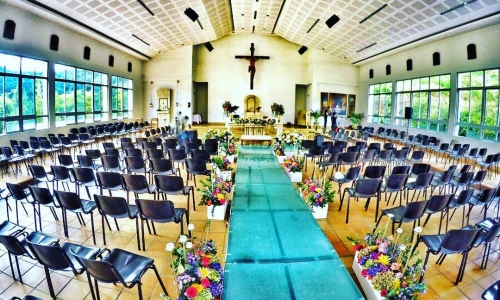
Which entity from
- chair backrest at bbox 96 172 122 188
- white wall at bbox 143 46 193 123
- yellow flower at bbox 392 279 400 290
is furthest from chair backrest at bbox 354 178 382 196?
white wall at bbox 143 46 193 123

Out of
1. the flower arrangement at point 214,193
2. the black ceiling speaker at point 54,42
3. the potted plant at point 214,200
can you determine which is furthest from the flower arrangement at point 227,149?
the black ceiling speaker at point 54,42

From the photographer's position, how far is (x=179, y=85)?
18.4 meters

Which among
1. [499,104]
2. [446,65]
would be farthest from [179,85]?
[499,104]

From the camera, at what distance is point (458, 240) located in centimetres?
310

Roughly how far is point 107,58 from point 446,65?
1443 centimetres

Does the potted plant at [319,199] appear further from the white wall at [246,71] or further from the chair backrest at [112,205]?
the white wall at [246,71]

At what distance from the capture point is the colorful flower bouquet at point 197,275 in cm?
227

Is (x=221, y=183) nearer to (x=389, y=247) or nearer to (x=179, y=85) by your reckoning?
(x=389, y=247)

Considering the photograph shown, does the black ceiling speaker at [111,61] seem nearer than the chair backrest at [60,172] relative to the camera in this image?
No

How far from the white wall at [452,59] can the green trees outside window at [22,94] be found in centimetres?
1424

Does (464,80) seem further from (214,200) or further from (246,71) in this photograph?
(246,71)

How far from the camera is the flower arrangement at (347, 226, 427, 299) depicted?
8.32 feet

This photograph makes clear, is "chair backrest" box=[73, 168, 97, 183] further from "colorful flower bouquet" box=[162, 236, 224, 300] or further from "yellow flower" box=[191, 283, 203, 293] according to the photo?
"yellow flower" box=[191, 283, 203, 293]

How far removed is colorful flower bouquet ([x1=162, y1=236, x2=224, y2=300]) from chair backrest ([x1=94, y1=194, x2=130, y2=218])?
143 centimetres
